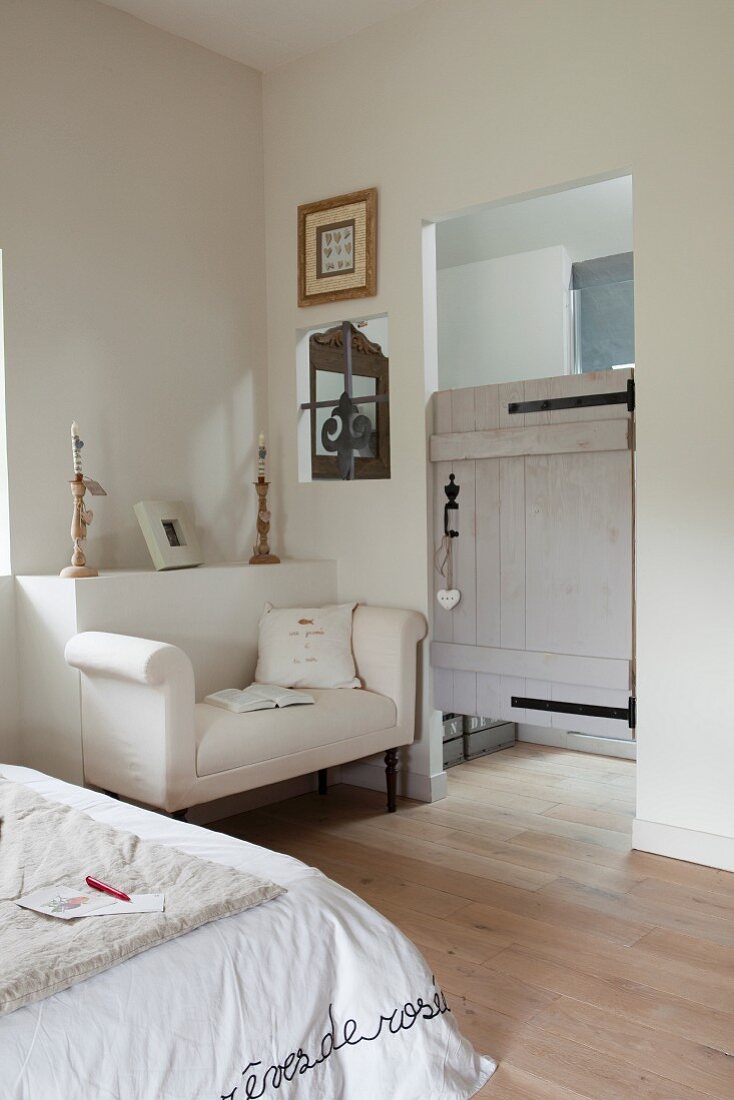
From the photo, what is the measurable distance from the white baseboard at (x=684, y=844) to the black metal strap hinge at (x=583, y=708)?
0.35 meters

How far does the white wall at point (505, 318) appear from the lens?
5574 mm

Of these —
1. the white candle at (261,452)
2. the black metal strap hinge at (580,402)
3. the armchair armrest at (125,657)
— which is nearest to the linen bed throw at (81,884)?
the armchair armrest at (125,657)

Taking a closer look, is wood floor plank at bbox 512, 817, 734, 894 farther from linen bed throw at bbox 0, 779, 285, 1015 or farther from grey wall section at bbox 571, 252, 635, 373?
grey wall section at bbox 571, 252, 635, 373

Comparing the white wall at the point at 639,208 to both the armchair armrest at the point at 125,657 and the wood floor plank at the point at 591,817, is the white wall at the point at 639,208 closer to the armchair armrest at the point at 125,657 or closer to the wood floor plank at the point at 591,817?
the wood floor plank at the point at 591,817

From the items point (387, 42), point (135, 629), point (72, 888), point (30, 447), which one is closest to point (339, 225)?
point (387, 42)

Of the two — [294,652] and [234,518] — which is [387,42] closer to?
[234,518]

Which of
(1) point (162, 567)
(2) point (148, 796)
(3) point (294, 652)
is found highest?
(1) point (162, 567)

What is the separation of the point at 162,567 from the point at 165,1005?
2.26 m

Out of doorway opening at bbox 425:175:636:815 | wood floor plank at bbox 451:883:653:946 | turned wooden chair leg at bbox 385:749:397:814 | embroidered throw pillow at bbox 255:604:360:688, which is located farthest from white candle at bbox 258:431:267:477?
wood floor plank at bbox 451:883:653:946

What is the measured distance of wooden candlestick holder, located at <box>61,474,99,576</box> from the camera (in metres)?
3.37

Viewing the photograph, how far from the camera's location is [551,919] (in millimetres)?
2820

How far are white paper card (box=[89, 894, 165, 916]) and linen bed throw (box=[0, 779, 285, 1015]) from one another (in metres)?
0.02

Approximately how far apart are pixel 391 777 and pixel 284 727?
0.73 metres

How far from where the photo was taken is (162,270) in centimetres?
398
